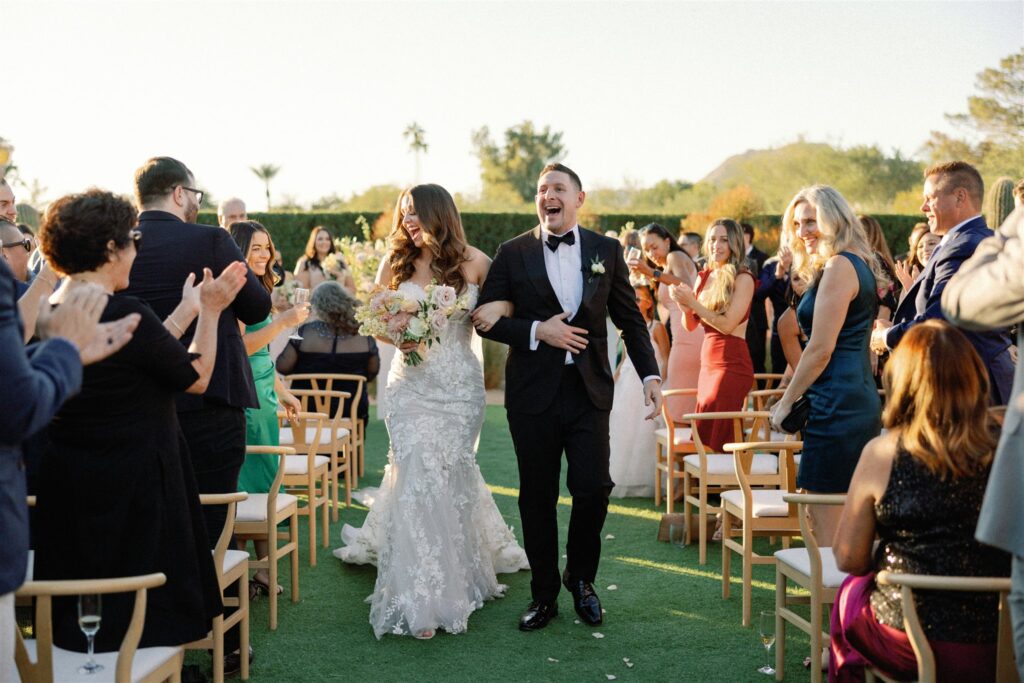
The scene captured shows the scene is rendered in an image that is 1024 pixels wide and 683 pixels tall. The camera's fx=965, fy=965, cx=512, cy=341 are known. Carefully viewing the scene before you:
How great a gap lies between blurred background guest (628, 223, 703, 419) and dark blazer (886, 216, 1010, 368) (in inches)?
110

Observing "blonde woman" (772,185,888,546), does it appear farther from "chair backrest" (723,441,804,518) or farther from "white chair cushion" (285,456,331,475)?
"white chair cushion" (285,456,331,475)

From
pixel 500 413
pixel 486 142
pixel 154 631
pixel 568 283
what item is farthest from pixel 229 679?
pixel 486 142

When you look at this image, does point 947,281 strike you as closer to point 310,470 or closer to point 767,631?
point 767,631

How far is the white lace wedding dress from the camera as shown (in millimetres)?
4738

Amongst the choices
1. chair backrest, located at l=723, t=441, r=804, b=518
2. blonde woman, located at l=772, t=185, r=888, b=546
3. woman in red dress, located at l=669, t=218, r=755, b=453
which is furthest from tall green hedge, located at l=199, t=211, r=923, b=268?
blonde woman, located at l=772, t=185, r=888, b=546

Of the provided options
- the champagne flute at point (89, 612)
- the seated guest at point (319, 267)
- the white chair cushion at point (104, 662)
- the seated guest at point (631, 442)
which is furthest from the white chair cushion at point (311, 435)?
the champagne flute at point (89, 612)

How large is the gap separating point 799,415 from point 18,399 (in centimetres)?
323

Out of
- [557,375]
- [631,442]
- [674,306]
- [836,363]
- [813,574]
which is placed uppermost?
[674,306]

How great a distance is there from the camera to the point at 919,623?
275cm

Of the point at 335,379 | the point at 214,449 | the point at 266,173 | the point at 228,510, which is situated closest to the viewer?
the point at 228,510

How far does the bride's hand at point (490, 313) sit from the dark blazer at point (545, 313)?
0.10 feet

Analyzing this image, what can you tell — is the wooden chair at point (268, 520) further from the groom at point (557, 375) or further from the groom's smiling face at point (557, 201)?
the groom's smiling face at point (557, 201)

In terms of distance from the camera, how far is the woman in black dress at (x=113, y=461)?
111 inches

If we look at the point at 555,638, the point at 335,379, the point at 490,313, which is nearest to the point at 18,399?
the point at 490,313
